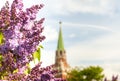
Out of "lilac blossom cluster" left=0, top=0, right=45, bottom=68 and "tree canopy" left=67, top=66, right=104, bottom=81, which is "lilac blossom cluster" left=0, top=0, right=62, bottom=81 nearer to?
"lilac blossom cluster" left=0, top=0, right=45, bottom=68

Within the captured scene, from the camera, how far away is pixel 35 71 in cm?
430

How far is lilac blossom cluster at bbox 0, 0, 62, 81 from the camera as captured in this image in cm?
405

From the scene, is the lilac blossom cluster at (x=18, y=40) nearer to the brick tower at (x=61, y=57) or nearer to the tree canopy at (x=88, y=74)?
the tree canopy at (x=88, y=74)

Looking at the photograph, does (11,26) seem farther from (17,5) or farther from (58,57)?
(58,57)

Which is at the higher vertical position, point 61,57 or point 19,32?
point 61,57

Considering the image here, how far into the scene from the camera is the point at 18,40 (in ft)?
13.4

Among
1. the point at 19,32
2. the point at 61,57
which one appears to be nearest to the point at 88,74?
the point at 61,57

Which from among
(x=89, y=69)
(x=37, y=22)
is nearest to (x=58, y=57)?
(x=89, y=69)

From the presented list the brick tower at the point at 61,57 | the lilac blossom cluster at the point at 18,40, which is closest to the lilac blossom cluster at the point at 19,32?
the lilac blossom cluster at the point at 18,40

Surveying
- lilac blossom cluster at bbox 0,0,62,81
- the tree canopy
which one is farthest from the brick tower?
lilac blossom cluster at bbox 0,0,62,81

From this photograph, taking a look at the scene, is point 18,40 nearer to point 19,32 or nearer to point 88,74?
point 19,32

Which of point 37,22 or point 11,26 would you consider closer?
point 11,26

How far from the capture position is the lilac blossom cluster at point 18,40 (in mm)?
4055

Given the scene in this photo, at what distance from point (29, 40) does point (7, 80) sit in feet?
1.45
